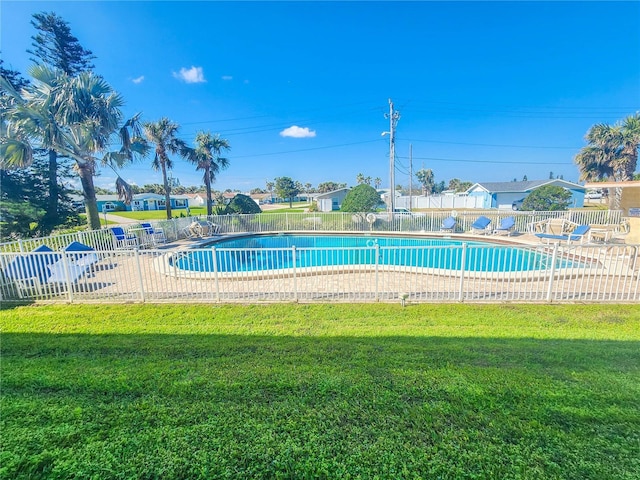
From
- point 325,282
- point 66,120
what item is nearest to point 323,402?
point 325,282

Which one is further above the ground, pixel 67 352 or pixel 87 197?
pixel 87 197

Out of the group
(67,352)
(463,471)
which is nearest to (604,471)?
(463,471)

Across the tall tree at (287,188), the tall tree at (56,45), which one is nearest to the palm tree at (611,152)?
the tall tree at (56,45)

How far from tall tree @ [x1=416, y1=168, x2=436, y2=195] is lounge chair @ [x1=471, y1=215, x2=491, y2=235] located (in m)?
51.4

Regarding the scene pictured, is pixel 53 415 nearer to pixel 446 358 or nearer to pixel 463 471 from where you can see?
pixel 463 471

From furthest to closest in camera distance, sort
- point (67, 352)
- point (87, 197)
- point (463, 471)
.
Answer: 1. point (87, 197)
2. point (67, 352)
3. point (463, 471)

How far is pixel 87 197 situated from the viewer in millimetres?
9352

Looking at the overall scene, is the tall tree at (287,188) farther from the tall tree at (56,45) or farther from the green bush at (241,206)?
the tall tree at (56,45)

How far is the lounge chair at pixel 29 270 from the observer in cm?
519

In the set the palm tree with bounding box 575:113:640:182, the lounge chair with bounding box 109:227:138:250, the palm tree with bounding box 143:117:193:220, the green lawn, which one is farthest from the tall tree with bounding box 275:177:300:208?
the green lawn

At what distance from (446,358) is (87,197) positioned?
38.6ft

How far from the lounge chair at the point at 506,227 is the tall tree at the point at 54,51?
22.1m

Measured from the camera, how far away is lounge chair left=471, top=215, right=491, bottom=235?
45.8 feet

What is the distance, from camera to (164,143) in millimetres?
16453
